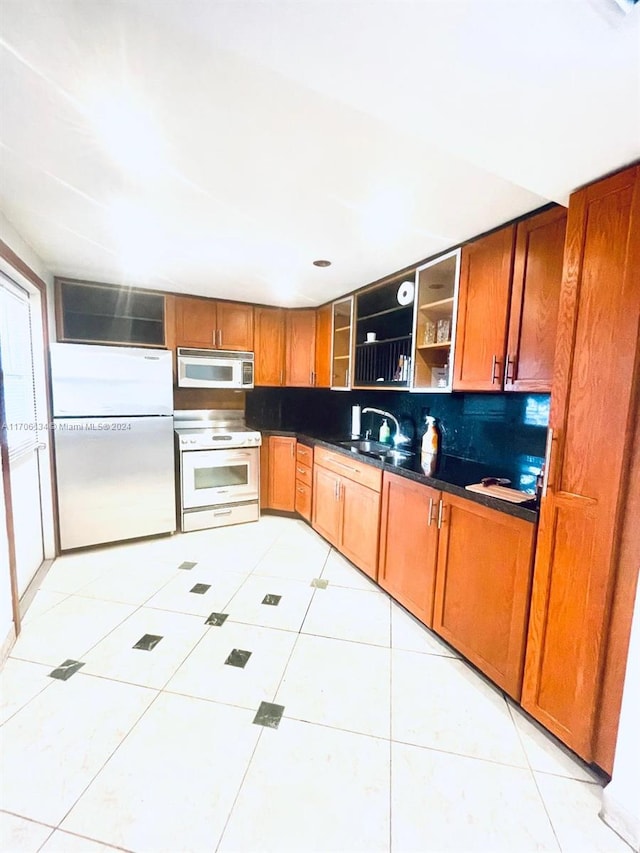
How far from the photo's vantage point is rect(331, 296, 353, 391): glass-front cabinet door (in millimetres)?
3182

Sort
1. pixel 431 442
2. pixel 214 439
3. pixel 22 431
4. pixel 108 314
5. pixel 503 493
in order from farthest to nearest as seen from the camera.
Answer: pixel 214 439 < pixel 108 314 < pixel 431 442 < pixel 22 431 < pixel 503 493

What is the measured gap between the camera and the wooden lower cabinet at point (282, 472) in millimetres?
3506

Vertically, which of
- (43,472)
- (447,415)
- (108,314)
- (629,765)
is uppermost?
(108,314)

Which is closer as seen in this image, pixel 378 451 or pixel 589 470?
pixel 589 470

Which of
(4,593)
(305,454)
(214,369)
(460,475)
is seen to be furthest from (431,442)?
(4,593)

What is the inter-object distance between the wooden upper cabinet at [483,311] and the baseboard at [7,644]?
Answer: 264 cm

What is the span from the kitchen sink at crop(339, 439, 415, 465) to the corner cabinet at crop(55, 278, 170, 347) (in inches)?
75.2

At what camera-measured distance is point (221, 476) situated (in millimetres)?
3270

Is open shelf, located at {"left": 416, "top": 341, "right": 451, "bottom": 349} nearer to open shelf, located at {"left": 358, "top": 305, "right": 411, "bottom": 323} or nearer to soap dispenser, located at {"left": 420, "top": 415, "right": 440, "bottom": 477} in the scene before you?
open shelf, located at {"left": 358, "top": 305, "right": 411, "bottom": 323}

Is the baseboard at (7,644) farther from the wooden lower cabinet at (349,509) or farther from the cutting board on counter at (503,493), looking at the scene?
the cutting board on counter at (503,493)

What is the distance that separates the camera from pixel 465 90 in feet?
2.87

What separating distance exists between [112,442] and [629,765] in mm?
3243

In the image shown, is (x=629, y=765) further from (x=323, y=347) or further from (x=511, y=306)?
(x=323, y=347)

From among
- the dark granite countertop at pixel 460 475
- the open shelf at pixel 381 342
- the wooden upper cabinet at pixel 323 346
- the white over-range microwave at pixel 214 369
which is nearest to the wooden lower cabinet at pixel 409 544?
the dark granite countertop at pixel 460 475
